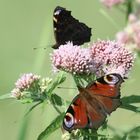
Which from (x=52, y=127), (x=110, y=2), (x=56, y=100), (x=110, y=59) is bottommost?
(x=52, y=127)

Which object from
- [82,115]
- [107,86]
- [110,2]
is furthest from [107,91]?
[110,2]

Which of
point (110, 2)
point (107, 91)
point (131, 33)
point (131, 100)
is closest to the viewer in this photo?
point (107, 91)

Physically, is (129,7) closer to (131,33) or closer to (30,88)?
(131,33)

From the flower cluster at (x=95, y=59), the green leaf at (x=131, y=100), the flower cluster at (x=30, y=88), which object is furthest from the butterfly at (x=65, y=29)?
the green leaf at (x=131, y=100)

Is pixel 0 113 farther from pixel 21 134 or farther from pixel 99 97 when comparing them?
pixel 99 97

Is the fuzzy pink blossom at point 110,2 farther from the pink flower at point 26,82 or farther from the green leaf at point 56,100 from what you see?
the green leaf at point 56,100

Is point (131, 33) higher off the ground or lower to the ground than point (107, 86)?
higher

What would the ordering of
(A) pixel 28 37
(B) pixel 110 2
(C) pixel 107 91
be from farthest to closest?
1. (A) pixel 28 37
2. (B) pixel 110 2
3. (C) pixel 107 91
